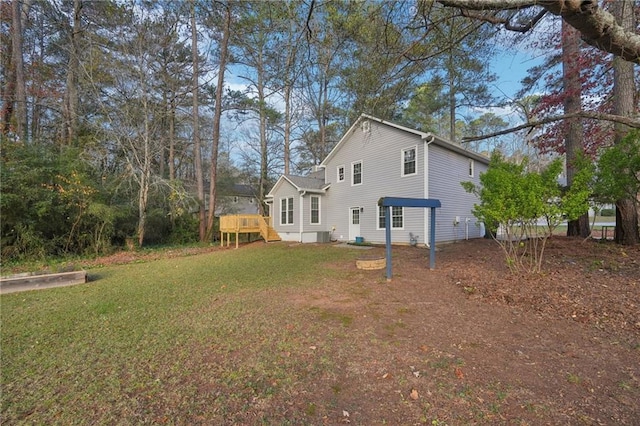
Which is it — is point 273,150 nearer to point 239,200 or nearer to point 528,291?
point 239,200

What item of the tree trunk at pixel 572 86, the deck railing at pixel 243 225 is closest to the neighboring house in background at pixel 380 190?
the deck railing at pixel 243 225

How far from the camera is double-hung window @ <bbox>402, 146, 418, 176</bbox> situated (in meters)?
11.8

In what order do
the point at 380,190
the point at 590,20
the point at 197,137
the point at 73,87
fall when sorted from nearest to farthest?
the point at 590,20 < the point at 73,87 < the point at 380,190 < the point at 197,137

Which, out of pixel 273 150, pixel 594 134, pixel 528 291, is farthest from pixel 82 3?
pixel 594 134

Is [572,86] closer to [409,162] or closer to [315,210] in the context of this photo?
[409,162]

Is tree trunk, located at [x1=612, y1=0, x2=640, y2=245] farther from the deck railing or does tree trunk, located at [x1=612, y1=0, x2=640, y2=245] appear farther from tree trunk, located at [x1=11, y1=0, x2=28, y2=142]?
tree trunk, located at [x1=11, y1=0, x2=28, y2=142]

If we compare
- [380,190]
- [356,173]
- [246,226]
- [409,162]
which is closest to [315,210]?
[356,173]

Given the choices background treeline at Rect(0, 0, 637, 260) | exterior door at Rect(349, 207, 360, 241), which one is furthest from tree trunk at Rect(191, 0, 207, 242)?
exterior door at Rect(349, 207, 360, 241)

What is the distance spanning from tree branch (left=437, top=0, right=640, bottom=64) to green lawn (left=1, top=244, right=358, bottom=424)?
4125 millimetres

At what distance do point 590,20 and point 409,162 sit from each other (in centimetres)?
942

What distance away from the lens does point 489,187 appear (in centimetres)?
557

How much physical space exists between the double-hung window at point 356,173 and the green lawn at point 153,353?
9531 mm

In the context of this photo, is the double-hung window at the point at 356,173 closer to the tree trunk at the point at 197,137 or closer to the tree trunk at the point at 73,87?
the tree trunk at the point at 197,137

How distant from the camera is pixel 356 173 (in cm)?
1455
